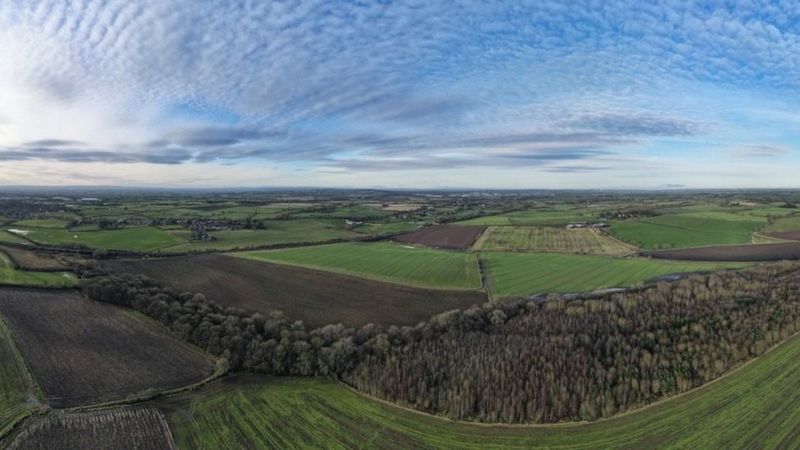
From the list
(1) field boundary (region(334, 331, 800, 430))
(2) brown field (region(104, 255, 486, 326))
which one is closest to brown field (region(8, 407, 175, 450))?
(1) field boundary (region(334, 331, 800, 430))

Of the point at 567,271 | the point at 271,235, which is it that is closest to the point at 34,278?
the point at 271,235

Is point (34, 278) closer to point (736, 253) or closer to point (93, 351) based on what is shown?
point (93, 351)

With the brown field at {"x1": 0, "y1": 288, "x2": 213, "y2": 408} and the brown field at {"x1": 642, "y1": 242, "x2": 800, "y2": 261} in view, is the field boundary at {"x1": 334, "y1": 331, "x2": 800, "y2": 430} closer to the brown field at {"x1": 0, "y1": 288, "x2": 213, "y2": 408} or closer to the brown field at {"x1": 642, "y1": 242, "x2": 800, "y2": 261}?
the brown field at {"x1": 0, "y1": 288, "x2": 213, "y2": 408}

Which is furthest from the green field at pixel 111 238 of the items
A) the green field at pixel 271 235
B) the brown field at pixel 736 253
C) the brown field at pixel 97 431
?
the brown field at pixel 736 253

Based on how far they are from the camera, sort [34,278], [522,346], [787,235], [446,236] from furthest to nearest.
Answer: [446,236], [787,235], [34,278], [522,346]

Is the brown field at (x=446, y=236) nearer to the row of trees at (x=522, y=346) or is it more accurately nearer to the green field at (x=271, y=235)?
the green field at (x=271, y=235)

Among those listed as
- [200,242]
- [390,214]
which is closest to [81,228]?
[200,242]
